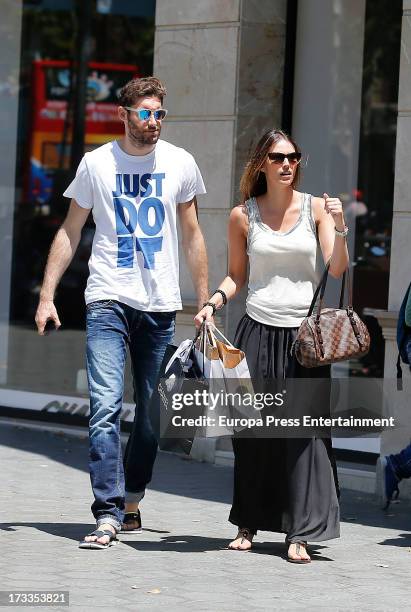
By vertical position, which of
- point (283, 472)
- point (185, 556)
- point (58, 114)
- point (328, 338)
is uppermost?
point (58, 114)

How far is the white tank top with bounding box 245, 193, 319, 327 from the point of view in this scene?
7035 millimetres

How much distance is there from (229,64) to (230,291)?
130 inches

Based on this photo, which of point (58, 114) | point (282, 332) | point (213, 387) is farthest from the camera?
point (58, 114)

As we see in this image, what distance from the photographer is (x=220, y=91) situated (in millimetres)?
10156

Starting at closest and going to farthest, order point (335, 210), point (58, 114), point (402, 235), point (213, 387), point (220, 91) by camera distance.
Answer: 1. point (335, 210)
2. point (213, 387)
3. point (402, 235)
4. point (220, 91)
5. point (58, 114)

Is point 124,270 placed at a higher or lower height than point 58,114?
lower

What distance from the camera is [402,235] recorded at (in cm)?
902

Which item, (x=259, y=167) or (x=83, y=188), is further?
(x=83, y=188)

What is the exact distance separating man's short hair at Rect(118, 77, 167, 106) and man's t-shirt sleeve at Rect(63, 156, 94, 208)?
36cm

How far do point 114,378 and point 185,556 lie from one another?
2.99 ft

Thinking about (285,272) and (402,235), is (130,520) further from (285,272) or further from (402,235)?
(402,235)

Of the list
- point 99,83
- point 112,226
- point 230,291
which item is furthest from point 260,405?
point 99,83

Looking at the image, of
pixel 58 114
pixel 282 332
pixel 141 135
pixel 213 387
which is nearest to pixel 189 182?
pixel 141 135

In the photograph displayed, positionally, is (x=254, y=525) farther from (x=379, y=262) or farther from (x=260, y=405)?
(x=379, y=262)
